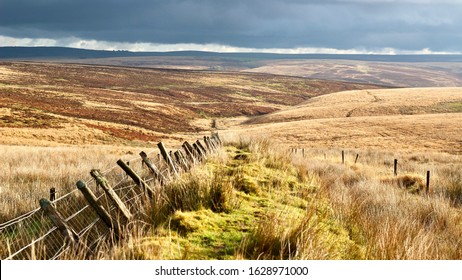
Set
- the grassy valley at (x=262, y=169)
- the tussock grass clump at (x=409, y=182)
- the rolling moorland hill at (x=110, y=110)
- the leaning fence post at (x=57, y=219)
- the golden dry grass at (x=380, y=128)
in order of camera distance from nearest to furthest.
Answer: the leaning fence post at (x=57, y=219) < the grassy valley at (x=262, y=169) < the tussock grass clump at (x=409, y=182) < the golden dry grass at (x=380, y=128) < the rolling moorland hill at (x=110, y=110)

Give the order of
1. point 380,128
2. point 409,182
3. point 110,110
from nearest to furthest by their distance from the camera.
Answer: point 409,182 < point 380,128 < point 110,110

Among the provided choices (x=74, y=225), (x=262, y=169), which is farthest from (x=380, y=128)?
(x=74, y=225)

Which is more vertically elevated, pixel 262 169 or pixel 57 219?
pixel 57 219

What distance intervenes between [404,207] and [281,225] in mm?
6688

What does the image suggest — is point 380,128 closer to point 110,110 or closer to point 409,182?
point 110,110

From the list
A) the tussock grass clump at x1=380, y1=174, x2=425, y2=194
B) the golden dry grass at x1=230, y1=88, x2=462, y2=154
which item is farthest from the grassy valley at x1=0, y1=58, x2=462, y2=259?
the golden dry grass at x1=230, y1=88, x2=462, y2=154

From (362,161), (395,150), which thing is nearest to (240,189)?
(362,161)

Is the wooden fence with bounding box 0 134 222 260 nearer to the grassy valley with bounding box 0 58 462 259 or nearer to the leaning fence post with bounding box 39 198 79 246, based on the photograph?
the leaning fence post with bounding box 39 198 79 246

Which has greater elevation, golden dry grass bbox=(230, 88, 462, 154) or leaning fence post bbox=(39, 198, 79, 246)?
leaning fence post bbox=(39, 198, 79, 246)

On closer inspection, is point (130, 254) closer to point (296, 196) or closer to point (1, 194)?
point (296, 196)

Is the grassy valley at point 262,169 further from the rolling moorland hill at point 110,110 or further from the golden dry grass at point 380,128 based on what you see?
the rolling moorland hill at point 110,110

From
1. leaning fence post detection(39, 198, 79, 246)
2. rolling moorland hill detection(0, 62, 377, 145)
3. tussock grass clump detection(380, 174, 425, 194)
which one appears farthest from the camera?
rolling moorland hill detection(0, 62, 377, 145)

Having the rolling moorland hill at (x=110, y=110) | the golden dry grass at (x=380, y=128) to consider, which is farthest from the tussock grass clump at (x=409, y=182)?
the rolling moorland hill at (x=110, y=110)

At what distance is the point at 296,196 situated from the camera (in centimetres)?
920
